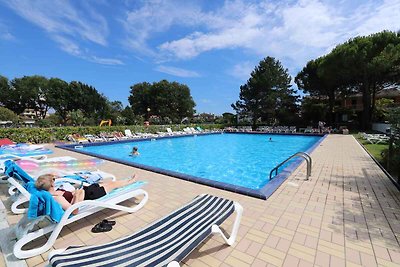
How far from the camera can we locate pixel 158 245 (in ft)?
6.23

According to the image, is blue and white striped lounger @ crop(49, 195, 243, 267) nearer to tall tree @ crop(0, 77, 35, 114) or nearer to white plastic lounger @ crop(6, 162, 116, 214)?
white plastic lounger @ crop(6, 162, 116, 214)

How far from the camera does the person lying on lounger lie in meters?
2.65

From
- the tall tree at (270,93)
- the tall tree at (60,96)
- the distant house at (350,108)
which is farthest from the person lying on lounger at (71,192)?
the tall tree at (60,96)

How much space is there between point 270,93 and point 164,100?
22.3 metres

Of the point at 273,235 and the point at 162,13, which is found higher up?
the point at 162,13

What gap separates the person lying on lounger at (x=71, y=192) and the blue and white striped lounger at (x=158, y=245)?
1115mm

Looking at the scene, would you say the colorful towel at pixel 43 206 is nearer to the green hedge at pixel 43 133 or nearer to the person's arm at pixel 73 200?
the person's arm at pixel 73 200

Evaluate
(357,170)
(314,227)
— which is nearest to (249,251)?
(314,227)

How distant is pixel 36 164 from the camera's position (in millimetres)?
5316

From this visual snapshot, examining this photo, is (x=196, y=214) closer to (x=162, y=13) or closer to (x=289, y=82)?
(x=162, y=13)

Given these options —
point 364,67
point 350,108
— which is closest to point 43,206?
point 364,67

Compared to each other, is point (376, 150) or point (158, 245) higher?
point (158, 245)

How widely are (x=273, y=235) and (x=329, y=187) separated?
2.69 metres

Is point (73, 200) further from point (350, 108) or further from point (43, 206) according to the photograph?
point (350, 108)
